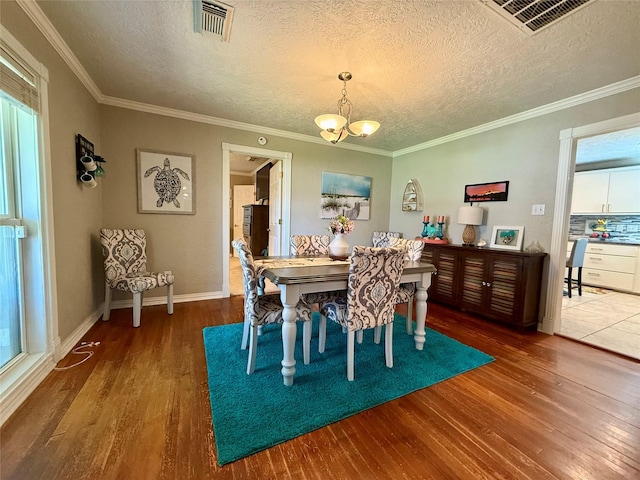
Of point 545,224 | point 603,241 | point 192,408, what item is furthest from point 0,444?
point 603,241

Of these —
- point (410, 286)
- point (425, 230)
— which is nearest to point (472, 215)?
point (425, 230)

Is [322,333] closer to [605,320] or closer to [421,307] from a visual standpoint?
[421,307]

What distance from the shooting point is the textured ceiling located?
5.46 ft

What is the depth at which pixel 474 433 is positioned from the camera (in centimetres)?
148

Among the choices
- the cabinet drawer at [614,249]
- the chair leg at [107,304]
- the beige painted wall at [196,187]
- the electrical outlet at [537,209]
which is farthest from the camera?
the cabinet drawer at [614,249]

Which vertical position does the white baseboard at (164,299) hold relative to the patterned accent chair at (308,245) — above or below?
below

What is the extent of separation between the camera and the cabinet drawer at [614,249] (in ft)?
14.8

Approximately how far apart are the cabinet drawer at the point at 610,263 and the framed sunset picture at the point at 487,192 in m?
3.27

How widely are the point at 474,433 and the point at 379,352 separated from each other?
928 millimetres

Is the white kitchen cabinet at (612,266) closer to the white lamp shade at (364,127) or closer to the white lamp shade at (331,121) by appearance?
the white lamp shade at (364,127)

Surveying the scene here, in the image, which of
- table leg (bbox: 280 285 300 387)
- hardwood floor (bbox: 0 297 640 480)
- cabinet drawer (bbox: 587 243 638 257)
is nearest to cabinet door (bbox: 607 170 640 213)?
cabinet drawer (bbox: 587 243 638 257)

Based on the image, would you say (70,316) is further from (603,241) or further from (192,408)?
(603,241)

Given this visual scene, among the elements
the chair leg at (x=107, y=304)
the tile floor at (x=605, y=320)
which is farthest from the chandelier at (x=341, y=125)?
the tile floor at (x=605, y=320)

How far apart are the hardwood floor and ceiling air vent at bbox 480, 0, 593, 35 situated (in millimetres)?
2394
